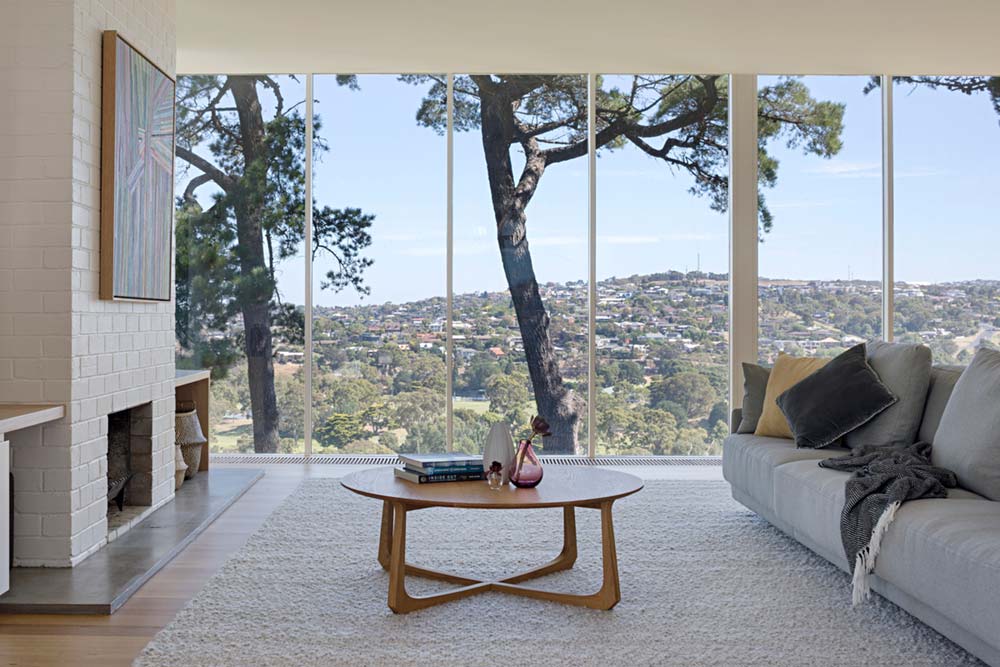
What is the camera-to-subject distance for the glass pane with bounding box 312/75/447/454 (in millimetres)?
6363

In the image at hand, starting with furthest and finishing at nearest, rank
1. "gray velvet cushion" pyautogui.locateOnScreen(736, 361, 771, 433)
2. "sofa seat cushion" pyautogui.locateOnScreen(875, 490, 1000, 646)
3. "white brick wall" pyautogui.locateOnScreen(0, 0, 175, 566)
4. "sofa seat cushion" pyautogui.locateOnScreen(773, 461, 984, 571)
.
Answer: "gray velvet cushion" pyautogui.locateOnScreen(736, 361, 771, 433) < "white brick wall" pyautogui.locateOnScreen(0, 0, 175, 566) < "sofa seat cushion" pyautogui.locateOnScreen(773, 461, 984, 571) < "sofa seat cushion" pyautogui.locateOnScreen(875, 490, 1000, 646)

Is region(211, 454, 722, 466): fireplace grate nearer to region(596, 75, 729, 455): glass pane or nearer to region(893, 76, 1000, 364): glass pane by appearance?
region(596, 75, 729, 455): glass pane

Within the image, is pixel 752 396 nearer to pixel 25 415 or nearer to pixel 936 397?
pixel 936 397

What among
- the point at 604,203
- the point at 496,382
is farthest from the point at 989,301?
the point at 496,382

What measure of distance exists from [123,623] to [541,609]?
1346mm

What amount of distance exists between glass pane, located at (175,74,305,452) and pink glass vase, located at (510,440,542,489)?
3.47 meters

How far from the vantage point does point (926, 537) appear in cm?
267

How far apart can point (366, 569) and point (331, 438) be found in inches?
116

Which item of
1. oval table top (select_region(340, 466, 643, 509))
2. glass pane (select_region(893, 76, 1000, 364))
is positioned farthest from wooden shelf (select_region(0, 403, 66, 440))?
glass pane (select_region(893, 76, 1000, 364))

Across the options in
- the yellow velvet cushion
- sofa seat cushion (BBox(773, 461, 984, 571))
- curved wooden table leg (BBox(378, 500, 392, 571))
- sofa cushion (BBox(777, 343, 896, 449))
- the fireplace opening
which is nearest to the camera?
sofa seat cushion (BBox(773, 461, 984, 571))

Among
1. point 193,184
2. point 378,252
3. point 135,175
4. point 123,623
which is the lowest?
point 123,623

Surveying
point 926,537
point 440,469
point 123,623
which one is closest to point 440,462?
point 440,469

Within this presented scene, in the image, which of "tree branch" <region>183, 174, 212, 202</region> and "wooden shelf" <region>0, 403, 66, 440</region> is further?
"tree branch" <region>183, 174, 212, 202</region>

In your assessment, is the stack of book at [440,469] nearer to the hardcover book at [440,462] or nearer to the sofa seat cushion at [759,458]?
the hardcover book at [440,462]
